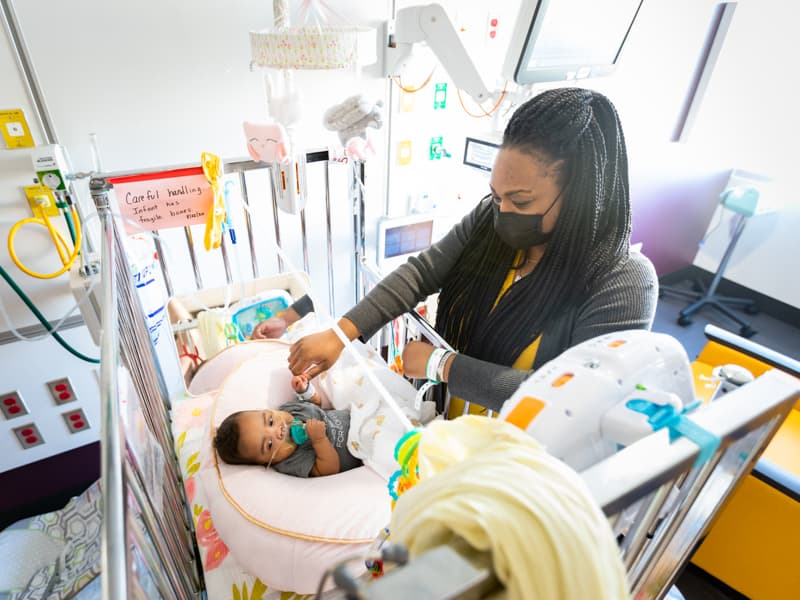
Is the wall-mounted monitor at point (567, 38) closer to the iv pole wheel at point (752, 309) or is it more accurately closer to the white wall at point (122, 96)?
the white wall at point (122, 96)

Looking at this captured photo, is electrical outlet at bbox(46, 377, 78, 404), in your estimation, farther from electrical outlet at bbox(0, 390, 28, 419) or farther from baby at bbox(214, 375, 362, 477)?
baby at bbox(214, 375, 362, 477)

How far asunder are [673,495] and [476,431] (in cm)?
33

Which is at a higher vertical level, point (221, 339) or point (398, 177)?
point (398, 177)

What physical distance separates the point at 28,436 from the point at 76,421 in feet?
0.54

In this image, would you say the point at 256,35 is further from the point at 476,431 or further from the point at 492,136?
the point at 476,431

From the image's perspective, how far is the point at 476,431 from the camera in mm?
510

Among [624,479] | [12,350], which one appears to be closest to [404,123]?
[12,350]

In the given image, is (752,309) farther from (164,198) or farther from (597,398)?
(164,198)

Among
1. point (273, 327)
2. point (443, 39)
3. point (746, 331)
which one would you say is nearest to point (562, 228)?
point (443, 39)

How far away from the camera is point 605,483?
451 millimetres

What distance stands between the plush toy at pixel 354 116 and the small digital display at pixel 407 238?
904 mm

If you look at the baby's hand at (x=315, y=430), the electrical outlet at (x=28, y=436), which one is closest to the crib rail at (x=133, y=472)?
the baby's hand at (x=315, y=430)

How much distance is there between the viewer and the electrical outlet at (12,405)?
68.5 inches

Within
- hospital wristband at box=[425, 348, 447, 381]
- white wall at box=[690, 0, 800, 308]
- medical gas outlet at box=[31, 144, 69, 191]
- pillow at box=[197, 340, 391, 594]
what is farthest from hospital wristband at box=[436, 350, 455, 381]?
white wall at box=[690, 0, 800, 308]
